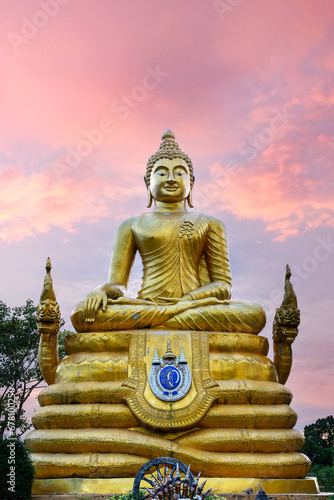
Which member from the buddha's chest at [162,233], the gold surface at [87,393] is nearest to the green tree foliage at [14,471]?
the gold surface at [87,393]

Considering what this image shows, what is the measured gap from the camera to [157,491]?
248 inches

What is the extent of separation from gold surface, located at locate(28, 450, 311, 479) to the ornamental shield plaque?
381 millimetres

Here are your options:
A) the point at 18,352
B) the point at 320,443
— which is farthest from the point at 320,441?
the point at 18,352

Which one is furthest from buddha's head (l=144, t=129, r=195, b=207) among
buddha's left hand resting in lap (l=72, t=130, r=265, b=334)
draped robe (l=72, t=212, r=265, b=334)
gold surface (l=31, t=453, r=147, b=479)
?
gold surface (l=31, t=453, r=147, b=479)

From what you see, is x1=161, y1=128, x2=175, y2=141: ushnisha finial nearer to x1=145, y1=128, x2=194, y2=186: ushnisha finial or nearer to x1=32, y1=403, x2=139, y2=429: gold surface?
A: x1=145, y1=128, x2=194, y2=186: ushnisha finial

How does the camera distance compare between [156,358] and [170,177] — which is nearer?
[156,358]

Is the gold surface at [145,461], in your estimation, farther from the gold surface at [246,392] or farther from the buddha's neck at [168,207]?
the buddha's neck at [168,207]

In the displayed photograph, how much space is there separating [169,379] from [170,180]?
468cm

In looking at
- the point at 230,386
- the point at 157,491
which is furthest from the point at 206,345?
the point at 157,491

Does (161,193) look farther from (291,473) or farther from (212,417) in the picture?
(291,473)

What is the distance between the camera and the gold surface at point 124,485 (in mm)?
8375

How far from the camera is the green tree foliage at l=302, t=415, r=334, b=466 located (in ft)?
59.8

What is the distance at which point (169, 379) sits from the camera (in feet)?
30.7

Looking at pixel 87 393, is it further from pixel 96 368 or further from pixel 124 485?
pixel 124 485
